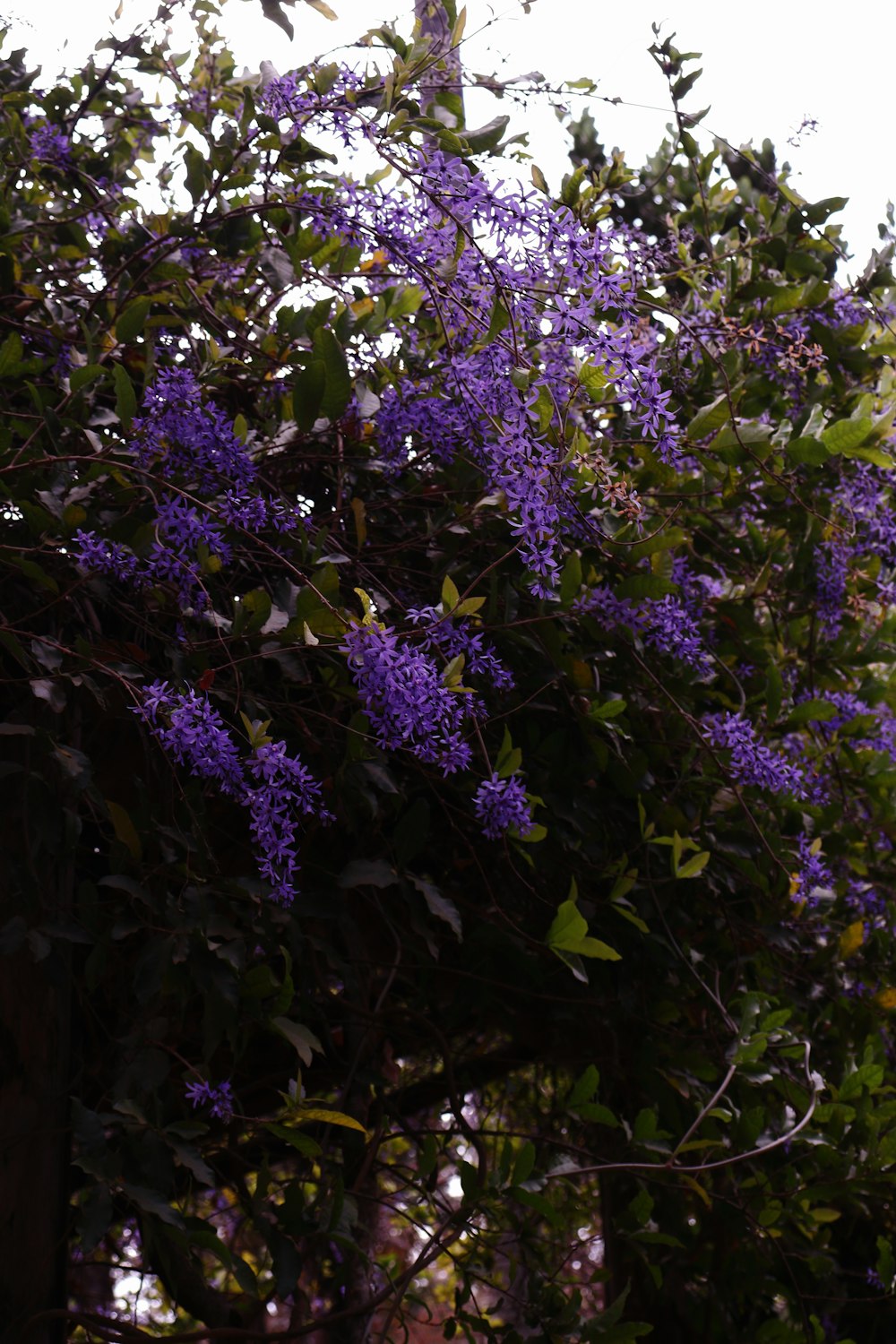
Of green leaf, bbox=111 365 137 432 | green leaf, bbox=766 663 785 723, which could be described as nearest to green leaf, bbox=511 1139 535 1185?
green leaf, bbox=766 663 785 723

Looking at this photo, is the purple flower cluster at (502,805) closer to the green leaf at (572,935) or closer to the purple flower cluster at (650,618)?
the green leaf at (572,935)

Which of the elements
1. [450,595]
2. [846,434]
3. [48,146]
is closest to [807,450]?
[846,434]

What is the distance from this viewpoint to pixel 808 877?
66.9 inches

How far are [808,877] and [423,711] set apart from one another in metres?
0.86

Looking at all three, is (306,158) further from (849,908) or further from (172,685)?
(849,908)

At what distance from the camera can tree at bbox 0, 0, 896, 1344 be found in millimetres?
1228

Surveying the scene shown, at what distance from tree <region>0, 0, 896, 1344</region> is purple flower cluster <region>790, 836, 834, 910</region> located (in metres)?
0.02

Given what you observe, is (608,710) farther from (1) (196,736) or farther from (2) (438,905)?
(1) (196,736)

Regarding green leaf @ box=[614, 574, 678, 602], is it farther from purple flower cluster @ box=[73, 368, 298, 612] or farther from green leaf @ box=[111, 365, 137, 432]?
green leaf @ box=[111, 365, 137, 432]

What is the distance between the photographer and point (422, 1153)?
143 cm

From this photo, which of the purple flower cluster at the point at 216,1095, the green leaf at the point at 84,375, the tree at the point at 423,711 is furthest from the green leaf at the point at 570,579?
the purple flower cluster at the point at 216,1095

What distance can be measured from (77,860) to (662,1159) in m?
0.86

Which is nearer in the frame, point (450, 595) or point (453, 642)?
point (450, 595)

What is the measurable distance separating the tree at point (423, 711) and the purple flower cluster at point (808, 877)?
0.07 ft
